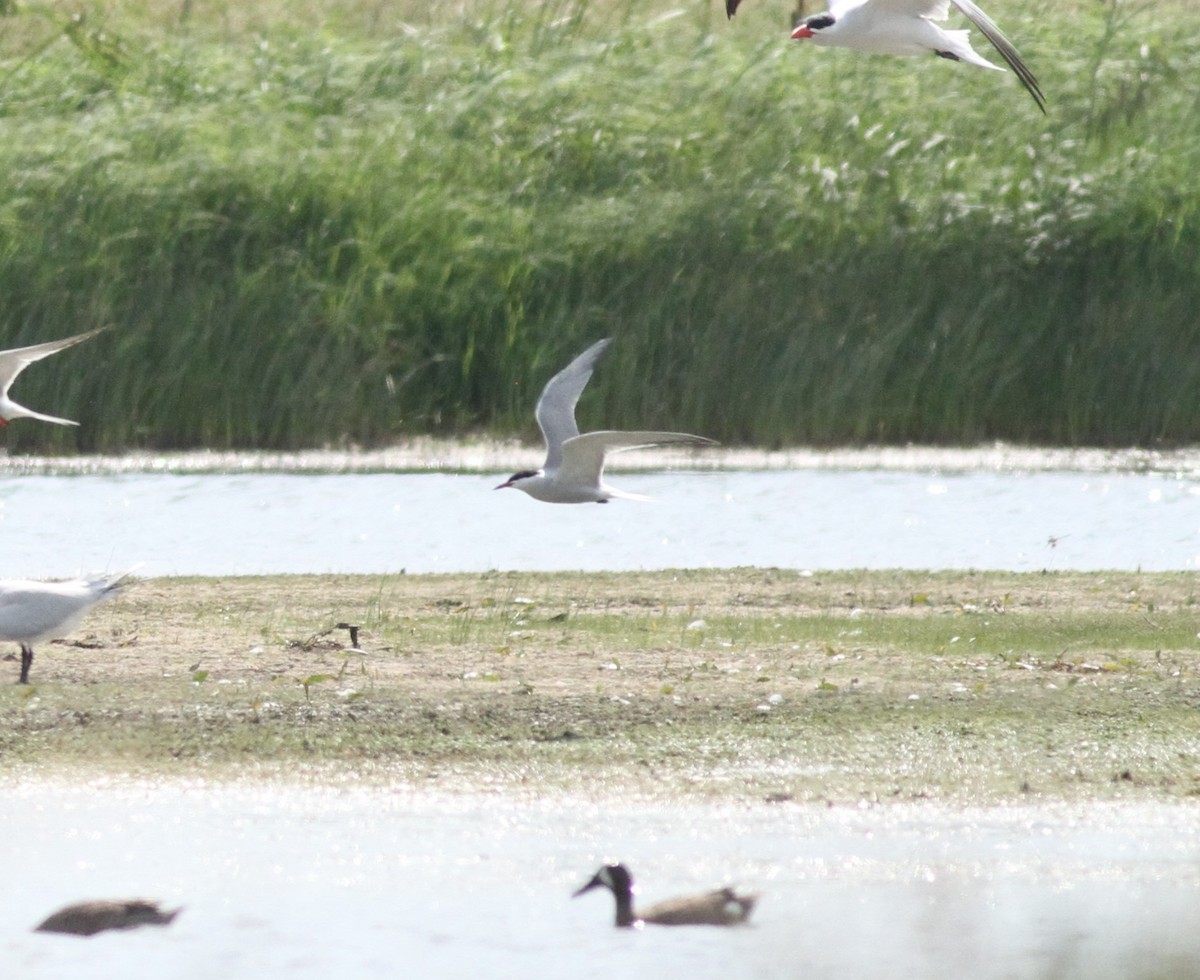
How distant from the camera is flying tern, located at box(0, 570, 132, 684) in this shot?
9.02 m

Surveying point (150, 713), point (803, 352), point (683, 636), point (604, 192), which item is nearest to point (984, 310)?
point (803, 352)

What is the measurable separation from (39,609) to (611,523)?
621cm

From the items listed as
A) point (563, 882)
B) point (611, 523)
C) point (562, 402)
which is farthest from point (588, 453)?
point (563, 882)

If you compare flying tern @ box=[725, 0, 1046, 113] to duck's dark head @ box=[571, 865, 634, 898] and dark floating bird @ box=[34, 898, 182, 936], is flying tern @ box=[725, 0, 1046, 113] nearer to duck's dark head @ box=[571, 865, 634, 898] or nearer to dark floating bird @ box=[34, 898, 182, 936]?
duck's dark head @ box=[571, 865, 634, 898]

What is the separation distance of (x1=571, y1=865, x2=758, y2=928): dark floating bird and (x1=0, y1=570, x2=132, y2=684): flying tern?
3087mm

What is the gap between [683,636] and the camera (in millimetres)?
10414

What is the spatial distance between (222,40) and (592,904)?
16728 mm

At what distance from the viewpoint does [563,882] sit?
6.97m

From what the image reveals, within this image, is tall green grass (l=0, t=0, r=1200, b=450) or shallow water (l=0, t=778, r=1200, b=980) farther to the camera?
tall green grass (l=0, t=0, r=1200, b=450)

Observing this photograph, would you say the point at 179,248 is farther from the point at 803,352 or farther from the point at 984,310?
the point at 984,310

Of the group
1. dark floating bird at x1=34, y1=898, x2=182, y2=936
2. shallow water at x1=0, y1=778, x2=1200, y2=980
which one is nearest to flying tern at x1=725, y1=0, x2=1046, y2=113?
shallow water at x1=0, y1=778, x2=1200, y2=980

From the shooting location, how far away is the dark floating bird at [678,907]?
654 cm

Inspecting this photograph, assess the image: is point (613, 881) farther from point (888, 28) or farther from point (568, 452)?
point (888, 28)

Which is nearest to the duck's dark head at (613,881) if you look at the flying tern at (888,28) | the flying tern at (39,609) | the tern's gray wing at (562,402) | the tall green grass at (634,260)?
the flying tern at (39,609)
